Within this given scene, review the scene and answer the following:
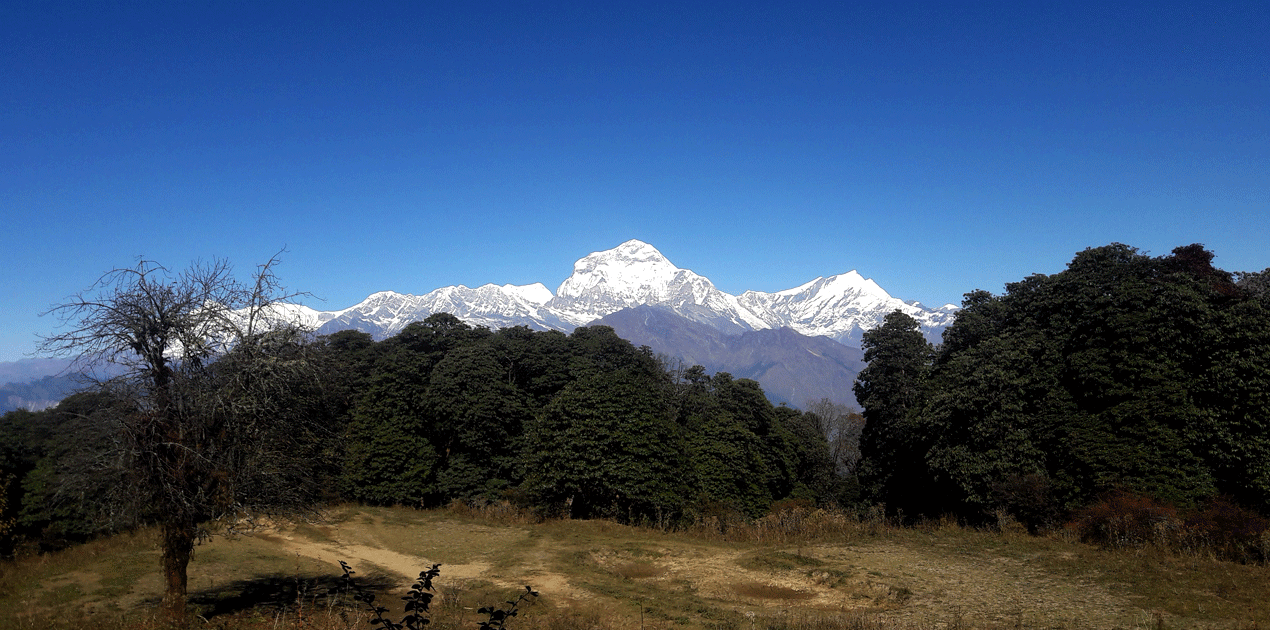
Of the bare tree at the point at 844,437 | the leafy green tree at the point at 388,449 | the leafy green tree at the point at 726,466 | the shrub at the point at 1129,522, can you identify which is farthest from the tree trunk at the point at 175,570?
the bare tree at the point at 844,437

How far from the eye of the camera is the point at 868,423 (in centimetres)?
4166

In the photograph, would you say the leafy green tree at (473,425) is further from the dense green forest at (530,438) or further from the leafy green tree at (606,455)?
the leafy green tree at (606,455)

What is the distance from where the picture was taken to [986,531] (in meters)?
24.5

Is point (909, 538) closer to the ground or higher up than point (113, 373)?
closer to the ground

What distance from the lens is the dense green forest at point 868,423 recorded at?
21359 millimetres

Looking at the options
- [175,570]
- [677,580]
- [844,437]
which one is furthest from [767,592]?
[844,437]

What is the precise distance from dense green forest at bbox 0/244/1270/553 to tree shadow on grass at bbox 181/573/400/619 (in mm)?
3143

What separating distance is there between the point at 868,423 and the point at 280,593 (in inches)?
1384

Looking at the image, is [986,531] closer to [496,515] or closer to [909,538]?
[909,538]

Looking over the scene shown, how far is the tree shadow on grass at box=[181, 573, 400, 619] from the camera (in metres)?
15.4

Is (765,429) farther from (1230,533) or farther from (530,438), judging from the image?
(1230,533)

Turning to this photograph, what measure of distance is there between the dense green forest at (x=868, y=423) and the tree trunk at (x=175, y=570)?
26.9 inches

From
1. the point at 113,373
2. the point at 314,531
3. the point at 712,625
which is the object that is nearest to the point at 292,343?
the point at 113,373

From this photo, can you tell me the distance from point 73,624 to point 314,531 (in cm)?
1311
